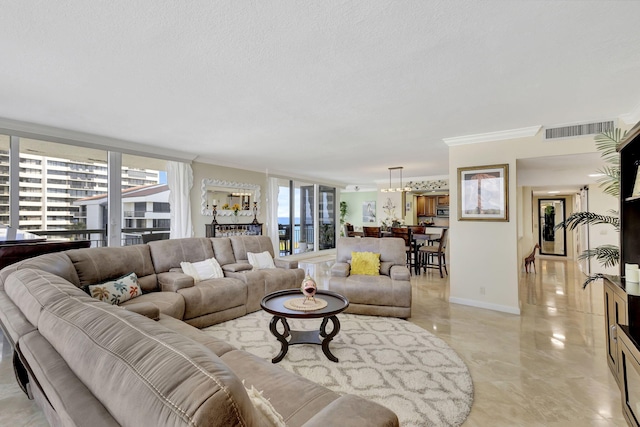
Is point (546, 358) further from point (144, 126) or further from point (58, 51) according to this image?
point (144, 126)

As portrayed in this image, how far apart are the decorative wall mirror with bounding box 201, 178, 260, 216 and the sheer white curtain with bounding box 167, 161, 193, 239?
42 centimetres

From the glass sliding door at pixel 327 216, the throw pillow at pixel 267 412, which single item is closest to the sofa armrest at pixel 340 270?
the throw pillow at pixel 267 412

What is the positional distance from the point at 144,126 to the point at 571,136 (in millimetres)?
5306

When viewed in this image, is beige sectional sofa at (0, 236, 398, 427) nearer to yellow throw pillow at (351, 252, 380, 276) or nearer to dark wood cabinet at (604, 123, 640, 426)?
→ dark wood cabinet at (604, 123, 640, 426)

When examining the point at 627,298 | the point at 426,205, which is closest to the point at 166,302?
the point at 627,298

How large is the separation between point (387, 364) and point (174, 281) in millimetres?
2382

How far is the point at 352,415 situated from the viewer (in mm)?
1077

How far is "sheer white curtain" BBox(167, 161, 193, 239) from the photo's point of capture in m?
5.61

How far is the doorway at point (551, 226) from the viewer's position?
9617 mm

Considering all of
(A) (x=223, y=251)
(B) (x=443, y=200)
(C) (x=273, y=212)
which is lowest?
(A) (x=223, y=251)

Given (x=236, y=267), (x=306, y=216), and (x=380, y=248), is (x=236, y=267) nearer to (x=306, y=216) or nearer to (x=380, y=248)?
(x=380, y=248)

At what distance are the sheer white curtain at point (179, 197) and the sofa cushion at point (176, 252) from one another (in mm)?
1494

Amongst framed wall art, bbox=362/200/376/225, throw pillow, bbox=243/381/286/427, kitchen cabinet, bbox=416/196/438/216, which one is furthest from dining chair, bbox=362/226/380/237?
throw pillow, bbox=243/381/286/427

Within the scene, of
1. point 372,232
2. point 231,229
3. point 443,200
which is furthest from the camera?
point 443,200
